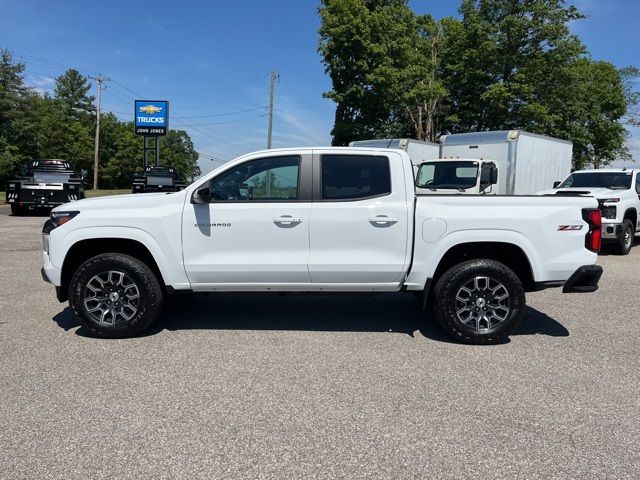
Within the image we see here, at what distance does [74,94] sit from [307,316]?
320 ft

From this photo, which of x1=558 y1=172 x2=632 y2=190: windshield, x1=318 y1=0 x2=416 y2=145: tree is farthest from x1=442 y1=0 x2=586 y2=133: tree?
x1=558 y1=172 x2=632 y2=190: windshield

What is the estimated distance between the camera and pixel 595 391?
152 inches

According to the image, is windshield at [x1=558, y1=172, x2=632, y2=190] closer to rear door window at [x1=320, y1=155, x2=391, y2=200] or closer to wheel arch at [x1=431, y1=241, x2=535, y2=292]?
wheel arch at [x1=431, y1=241, x2=535, y2=292]

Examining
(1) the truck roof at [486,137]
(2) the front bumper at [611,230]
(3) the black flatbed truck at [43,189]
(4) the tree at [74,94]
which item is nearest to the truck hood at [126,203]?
(2) the front bumper at [611,230]

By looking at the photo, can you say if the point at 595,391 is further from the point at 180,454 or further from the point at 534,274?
the point at 180,454

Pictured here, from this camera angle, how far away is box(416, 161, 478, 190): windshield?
11.8m

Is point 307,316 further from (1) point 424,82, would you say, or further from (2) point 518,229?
(1) point 424,82

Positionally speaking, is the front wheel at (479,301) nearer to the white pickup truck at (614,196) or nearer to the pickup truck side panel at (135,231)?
the pickup truck side panel at (135,231)

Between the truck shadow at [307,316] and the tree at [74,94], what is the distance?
9169 cm

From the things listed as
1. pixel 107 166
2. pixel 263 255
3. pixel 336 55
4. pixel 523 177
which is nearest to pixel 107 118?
pixel 107 166

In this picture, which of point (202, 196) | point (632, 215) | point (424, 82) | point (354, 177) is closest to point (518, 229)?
point (354, 177)

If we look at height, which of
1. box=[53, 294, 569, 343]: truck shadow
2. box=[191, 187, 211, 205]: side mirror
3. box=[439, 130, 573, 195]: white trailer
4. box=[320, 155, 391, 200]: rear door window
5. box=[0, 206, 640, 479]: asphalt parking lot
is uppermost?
box=[439, 130, 573, 195]: white trailer

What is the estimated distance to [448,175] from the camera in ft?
39.9

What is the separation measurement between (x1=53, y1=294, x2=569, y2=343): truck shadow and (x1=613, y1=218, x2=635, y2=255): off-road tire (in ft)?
20.5
